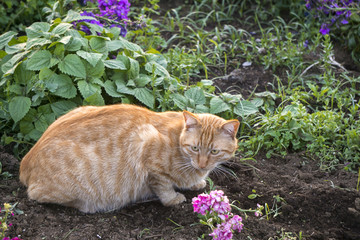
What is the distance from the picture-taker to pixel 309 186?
4.28 metres

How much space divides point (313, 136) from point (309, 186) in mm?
812

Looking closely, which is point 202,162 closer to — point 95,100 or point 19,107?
point 95,100

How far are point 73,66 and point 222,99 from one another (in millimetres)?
1705

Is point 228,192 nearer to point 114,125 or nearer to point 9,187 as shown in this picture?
point 114,125

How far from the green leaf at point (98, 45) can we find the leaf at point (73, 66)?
30cm

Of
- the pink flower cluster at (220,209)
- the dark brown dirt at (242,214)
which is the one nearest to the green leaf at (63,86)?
the dark brown dirt at (242,214)

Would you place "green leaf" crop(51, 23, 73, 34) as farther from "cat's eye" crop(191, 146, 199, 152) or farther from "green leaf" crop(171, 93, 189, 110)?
"cat's eye" crop(191, 146, 199, 152)

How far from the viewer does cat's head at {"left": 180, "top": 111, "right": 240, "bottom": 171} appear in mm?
3930

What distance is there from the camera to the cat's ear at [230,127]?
3891mm

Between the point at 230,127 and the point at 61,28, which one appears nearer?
the point at 230,127

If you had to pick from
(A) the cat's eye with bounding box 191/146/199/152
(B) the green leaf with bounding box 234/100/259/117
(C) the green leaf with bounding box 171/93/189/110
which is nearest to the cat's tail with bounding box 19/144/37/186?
(A) the cat's eye with bounding box 191/146/199/152

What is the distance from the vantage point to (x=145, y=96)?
16.5 feet

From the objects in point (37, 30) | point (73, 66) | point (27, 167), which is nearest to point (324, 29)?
point (73, 66)

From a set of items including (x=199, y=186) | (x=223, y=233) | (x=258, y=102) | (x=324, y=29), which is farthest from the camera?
(x=324, y=29)
